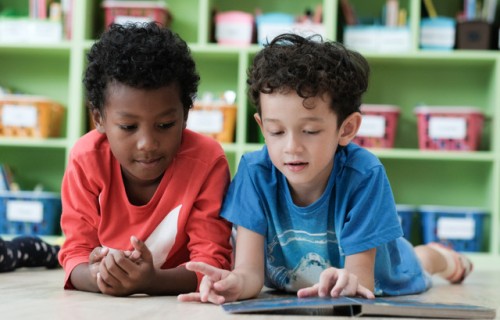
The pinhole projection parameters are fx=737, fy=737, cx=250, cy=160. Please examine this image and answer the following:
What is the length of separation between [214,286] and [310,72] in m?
0.41

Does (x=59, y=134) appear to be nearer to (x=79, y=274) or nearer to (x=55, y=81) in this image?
(x=55, y=81)

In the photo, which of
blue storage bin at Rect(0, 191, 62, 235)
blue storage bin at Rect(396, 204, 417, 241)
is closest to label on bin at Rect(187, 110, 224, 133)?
blue storage bin at Rect(0, 191, 62, 235)

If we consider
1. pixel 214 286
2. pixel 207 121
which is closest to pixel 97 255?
pixel 214 286

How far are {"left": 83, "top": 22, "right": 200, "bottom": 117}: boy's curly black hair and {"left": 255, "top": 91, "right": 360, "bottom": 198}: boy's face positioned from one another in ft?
0.62

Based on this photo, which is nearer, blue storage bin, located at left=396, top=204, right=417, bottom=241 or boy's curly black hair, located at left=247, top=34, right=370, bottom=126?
boy's curly black hair, located at left=247, top=34, right=370, bottom=126

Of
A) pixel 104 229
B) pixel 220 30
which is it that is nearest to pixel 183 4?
pixel 220 30

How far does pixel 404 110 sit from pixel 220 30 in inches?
35.2

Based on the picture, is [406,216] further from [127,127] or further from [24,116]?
[127,127]

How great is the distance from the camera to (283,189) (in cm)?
143

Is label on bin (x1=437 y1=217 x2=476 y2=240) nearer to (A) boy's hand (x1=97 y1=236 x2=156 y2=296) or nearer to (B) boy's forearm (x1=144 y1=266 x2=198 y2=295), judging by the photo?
(B) boy's forearm (x1=144 y1=266 x2=198 y2=295)

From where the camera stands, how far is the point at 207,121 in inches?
117

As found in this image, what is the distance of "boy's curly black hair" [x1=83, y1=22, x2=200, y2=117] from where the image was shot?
136 cm

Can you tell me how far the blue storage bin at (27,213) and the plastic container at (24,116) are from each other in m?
0.25

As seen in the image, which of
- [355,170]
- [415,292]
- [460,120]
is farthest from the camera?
[460,120]
